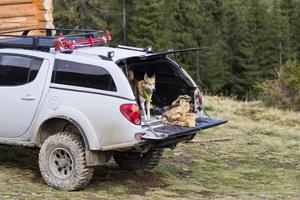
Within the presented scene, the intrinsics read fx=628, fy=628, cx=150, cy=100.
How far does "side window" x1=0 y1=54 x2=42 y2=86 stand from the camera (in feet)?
26.1

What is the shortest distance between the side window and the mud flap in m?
1.67

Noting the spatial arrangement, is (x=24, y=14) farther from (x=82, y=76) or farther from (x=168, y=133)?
(x=168, y=133)

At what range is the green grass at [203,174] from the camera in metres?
7.88

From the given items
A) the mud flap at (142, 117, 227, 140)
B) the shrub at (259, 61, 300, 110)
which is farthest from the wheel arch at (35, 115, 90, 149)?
the shrub at (259, 61, 300, 110)

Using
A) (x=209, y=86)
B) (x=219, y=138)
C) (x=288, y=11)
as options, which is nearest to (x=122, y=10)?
(x=209, y=86)

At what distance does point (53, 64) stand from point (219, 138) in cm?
509

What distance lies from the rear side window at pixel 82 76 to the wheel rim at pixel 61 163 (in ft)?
2.83

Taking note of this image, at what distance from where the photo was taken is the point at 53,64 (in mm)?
7816

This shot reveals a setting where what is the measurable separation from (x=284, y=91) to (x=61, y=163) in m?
12.4

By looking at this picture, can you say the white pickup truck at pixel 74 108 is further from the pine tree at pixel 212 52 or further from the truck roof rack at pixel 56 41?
the pine tree at pixel 212 52

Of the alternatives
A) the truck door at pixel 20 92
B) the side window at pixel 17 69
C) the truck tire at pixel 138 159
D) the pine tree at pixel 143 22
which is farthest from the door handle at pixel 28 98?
the pine tree at pixel 143 22

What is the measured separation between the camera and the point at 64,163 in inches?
306

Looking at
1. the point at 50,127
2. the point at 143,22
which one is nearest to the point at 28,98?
the point at 50,127

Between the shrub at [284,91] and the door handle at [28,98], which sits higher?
the door handle at [28,98]
